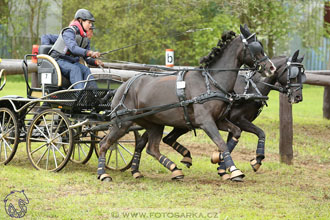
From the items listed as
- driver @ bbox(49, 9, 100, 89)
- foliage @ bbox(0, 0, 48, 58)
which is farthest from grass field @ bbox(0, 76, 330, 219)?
foliage @ bbox(0, 0, 48, 58)

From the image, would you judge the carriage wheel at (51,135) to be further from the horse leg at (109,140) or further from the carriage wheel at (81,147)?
the horse leg at (109,140)

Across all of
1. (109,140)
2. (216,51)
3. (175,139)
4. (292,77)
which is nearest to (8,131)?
(109,140)

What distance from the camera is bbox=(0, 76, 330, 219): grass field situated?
21.7ft

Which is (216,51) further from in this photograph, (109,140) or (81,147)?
(81,147)

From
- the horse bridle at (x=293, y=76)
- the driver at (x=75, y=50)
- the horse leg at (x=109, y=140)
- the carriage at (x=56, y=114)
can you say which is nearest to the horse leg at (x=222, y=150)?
the horse leg at (x=109, y=140)

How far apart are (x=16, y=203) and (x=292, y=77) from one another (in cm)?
441

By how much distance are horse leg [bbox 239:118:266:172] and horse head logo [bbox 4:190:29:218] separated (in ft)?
11.4

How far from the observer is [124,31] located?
27.0 m

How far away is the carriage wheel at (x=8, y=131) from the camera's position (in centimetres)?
957

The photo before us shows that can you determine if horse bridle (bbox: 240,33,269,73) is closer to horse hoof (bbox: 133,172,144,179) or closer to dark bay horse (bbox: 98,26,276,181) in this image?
dark bay horse (bbox: 98,26,276,181)

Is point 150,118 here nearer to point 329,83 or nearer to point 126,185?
point 126,185

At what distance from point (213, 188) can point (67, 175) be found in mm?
2281

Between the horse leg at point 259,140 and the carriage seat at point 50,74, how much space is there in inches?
113

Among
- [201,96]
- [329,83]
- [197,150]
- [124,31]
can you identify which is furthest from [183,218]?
[124,31]
